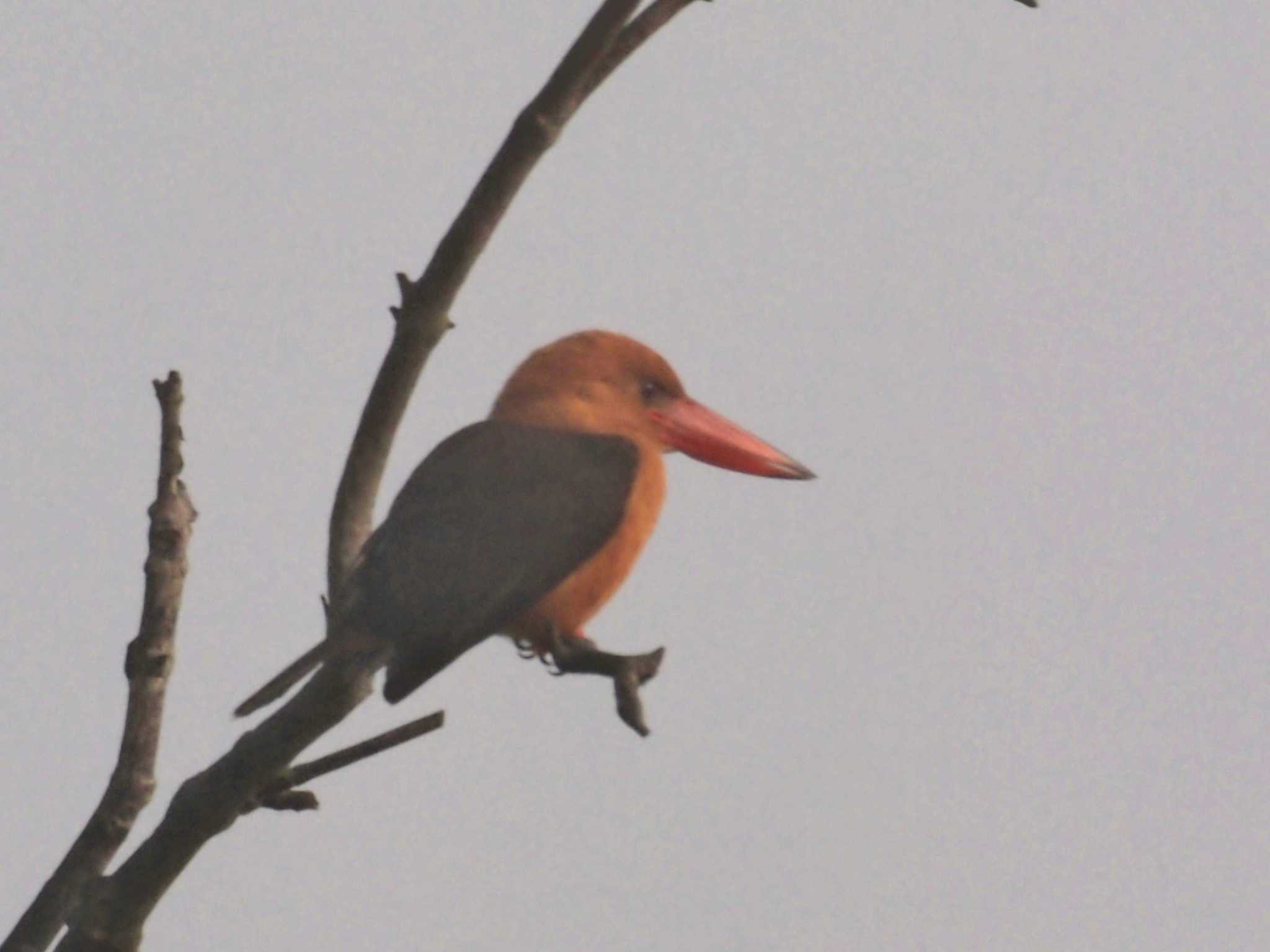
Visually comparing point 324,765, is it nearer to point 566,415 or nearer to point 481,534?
point 481,534

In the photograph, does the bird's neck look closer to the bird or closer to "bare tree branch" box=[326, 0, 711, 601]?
the bird

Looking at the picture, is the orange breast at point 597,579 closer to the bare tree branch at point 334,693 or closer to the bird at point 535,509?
the bird at point 535,509

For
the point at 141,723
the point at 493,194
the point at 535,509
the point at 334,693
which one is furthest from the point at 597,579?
the point at 493,194

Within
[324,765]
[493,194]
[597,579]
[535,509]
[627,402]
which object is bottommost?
[324,765]

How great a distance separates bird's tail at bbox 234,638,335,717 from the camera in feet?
11.7

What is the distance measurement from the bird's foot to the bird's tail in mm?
640

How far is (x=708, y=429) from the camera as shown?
4949 mm

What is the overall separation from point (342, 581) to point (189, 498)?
50cm

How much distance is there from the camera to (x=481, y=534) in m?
4.02

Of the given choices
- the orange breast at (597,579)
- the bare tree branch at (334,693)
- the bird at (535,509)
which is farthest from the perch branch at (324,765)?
the orange breast at (597,579)

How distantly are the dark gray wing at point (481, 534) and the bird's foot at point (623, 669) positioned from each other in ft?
1.61

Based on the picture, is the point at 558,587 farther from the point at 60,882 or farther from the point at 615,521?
the point at 60,882

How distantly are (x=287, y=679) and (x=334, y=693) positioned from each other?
0.58 m

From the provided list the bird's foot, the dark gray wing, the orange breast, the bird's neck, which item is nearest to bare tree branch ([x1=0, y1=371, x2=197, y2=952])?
the dark gray wing
